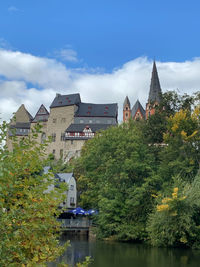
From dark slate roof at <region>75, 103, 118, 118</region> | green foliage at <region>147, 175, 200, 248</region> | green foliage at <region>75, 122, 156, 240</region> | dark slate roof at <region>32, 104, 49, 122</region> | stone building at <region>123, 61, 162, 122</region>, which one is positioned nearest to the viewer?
green foliage at <region>147, 175, 200, 248</region>

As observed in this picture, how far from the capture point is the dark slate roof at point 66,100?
9509 cm

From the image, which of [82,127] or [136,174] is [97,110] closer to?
[82,127]

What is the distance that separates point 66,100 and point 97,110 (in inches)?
383

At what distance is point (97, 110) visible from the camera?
94.6m

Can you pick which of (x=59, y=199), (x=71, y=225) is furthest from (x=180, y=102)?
(x=59, y=199)

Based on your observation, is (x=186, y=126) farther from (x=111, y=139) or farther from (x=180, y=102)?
(x=180, y=102)

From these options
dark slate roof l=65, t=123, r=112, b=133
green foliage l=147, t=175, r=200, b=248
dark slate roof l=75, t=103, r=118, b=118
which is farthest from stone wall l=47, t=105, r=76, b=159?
green foliage l=147, t=175, r=200, b=248

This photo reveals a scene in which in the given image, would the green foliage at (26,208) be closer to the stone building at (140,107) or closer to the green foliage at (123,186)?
the green foliage at (123,186)

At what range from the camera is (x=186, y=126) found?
115 feet

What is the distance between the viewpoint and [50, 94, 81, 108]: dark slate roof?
9509cm

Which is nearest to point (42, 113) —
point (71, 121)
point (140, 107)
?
point (71, 121)

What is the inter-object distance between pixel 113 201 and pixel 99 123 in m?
59.4

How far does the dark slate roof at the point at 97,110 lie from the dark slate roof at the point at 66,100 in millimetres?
2228

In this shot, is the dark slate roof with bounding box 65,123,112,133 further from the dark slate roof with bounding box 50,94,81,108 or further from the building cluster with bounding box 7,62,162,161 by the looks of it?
the dark slate roof with bounding box 50,94,81,108
